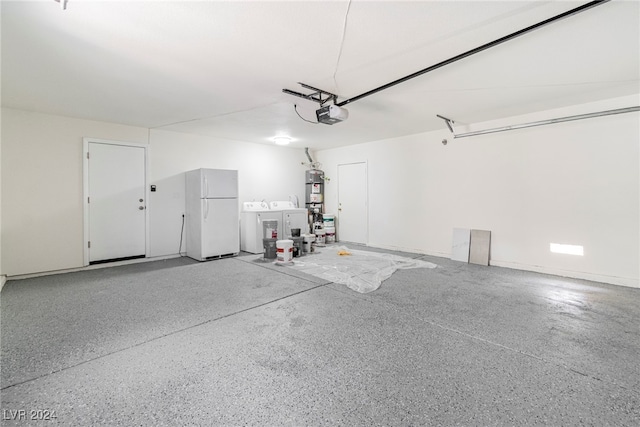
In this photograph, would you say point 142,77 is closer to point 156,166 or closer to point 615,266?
point 156,166

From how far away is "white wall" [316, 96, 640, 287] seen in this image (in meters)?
3.84

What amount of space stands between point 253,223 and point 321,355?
432 cm

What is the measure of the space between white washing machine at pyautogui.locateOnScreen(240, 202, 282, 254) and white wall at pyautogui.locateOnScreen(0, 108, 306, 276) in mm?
1334

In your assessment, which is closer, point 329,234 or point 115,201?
point 115,201

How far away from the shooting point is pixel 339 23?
7.14 feet

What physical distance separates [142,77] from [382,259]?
4530 millimetres

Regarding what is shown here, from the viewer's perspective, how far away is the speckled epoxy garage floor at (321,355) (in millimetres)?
1604

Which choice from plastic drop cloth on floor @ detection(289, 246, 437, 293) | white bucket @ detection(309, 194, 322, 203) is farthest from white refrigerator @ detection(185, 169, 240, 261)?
white bucket @ detection(309, 194, 322, 203)

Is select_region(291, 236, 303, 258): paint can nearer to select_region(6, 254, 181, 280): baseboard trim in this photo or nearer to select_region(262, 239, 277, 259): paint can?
select_region(262, 239, 277, 259): paint can

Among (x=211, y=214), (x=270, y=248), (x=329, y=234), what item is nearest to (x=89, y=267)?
(x=211, y=214)

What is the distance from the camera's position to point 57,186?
4.54 meters

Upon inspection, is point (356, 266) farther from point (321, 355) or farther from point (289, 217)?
point (321, 355)

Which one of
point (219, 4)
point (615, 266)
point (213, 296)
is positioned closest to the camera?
point (219, 4)

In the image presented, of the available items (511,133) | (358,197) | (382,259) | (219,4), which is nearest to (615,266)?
(511,133)
